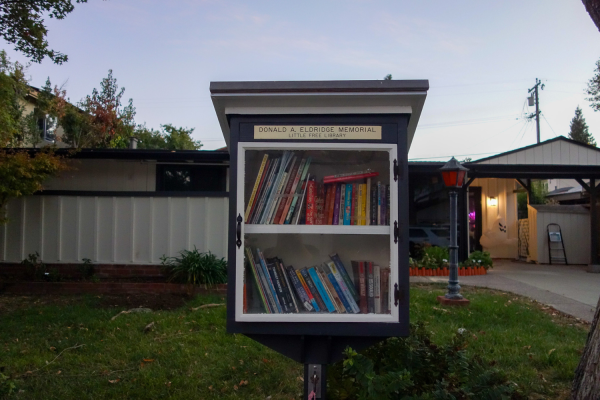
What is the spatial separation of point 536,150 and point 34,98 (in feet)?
53.6

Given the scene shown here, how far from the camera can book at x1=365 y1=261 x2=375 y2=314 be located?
251cm

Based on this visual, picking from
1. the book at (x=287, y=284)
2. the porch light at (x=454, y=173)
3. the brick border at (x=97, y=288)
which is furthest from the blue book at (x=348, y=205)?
the brick border at (x=97, y=288)

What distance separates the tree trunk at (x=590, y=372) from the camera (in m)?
2.75

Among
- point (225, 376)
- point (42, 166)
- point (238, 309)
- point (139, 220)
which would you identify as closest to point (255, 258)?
point (238, 309)

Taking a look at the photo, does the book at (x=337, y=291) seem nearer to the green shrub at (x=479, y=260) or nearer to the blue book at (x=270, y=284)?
the blue book at (x=270, y=284)

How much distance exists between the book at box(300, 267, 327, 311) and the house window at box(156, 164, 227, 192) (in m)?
6.75

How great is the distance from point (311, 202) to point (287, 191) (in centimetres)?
15

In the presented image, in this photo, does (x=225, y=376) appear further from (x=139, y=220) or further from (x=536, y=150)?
(x=536, y=150)

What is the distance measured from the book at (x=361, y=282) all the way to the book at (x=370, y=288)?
16 millimetres

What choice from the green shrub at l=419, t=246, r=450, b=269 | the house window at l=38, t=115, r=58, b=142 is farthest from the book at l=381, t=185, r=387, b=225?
the house window at l=38, t=115, r=58, b=142

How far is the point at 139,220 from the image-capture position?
9.00 metres

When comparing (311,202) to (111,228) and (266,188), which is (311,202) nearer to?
(266,188)

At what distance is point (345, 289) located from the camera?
8.46 ft

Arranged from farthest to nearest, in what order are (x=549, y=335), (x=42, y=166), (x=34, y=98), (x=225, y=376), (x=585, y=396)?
(x=34, y=98)
(x=42, y=166)
(x=549, y=335)
(x=225, y=376)
(x=585, y=396)
